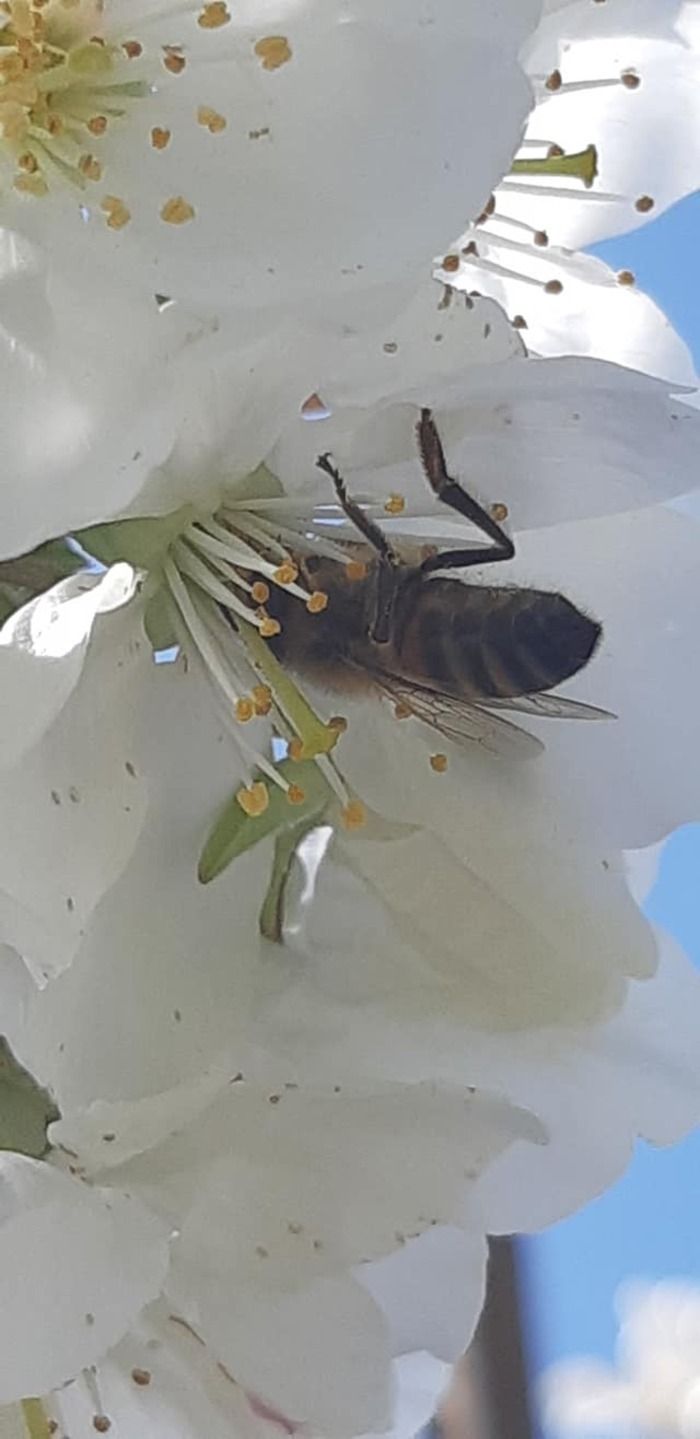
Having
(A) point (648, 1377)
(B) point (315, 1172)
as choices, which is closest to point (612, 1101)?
(B) point (315, 1172)

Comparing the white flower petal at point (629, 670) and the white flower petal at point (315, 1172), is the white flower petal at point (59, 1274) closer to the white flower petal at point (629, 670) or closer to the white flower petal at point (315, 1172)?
the white flower petal at point (315, 1172)

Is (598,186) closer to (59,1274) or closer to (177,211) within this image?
(177,211)

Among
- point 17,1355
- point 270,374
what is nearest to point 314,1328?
point 17,1355

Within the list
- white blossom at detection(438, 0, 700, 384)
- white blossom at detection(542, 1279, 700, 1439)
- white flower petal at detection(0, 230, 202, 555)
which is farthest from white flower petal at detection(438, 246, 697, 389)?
white blossom at detection(542, 1279, 700, 1439)

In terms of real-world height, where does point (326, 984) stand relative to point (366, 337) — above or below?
below

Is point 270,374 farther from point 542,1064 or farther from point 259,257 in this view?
point 542,1064

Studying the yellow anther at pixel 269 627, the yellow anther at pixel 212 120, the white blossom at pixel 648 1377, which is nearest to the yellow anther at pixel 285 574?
the yellow anther at pixel 269 627
